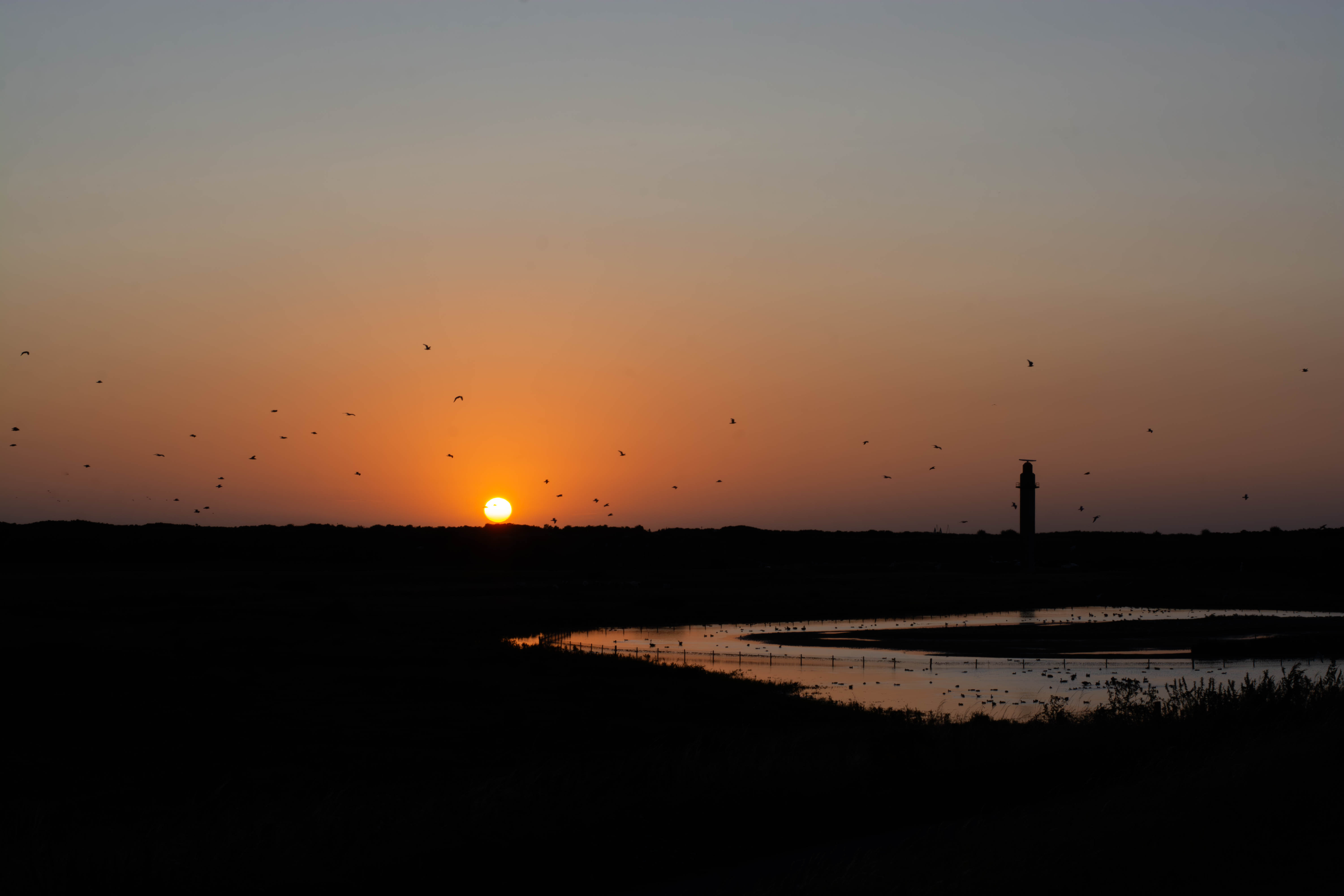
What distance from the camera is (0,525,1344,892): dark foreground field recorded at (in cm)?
1402

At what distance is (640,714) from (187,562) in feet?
402

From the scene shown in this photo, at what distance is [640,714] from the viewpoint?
119 ft

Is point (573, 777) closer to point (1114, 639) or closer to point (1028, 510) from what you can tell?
point (1114, 639)

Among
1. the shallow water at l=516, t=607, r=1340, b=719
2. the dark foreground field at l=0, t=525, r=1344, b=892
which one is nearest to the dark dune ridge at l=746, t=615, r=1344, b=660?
the shallow water at l=516, t=607, r=1340, b=719

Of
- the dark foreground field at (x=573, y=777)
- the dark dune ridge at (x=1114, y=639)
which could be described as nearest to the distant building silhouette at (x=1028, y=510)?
the dark dune ridge at (x=1114, y=639)

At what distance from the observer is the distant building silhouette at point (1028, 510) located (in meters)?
143

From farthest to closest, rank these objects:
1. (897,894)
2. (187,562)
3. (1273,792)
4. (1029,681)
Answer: (187,562)
(1029,681)
(1273,792)
(897,894)

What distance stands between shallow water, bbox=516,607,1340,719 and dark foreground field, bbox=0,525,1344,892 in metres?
5.63

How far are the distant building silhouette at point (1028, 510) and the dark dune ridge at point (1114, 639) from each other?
55715mm

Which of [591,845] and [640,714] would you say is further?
[640,714]

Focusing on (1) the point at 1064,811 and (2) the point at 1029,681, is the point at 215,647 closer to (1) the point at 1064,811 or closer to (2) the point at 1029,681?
(2) the point at 1029,681

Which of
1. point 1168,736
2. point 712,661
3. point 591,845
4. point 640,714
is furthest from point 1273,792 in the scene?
point 712,661

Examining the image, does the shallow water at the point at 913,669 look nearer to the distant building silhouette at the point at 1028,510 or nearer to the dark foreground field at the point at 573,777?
the dark foreground field at the point at 573,777

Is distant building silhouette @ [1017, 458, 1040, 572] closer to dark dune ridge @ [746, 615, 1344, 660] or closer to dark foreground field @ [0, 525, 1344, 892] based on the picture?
dark dune ridge @ [746, 615, 1344, 660]
